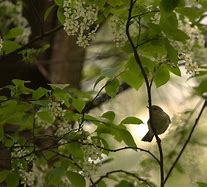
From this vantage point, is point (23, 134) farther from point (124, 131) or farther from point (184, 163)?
point (124, 131)

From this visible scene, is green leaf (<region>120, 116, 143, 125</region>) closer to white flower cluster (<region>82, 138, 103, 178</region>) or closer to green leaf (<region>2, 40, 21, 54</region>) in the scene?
white flower cluster (<region>82, 138, 103, 178</region>)

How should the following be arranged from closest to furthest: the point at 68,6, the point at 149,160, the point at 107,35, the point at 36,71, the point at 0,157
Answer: the point at 68,6, the point at 0,157, the point at 149,160, the point at 36,71, the point at 107,35

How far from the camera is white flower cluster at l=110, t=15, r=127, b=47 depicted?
129 centimetres

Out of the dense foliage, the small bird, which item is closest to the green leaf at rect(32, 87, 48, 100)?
the dense foliage

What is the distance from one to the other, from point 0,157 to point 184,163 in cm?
91

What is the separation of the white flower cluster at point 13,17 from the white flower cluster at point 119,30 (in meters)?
0.89

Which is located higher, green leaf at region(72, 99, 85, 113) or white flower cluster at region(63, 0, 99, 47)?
white flower cluster at region(63, 0, 99, 47)

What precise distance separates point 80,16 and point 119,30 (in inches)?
4.1

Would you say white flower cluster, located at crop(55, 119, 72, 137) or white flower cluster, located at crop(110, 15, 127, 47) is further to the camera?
white flower cluster, located at crop(55, 119, 72, 137)

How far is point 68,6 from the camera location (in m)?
1.26

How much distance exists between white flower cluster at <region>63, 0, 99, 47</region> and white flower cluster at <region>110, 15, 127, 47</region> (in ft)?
0.18

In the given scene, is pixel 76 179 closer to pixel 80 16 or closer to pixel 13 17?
pixel 80 16

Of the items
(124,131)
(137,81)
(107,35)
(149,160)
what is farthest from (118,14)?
(107,35)

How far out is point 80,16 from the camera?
1258 millimetres
